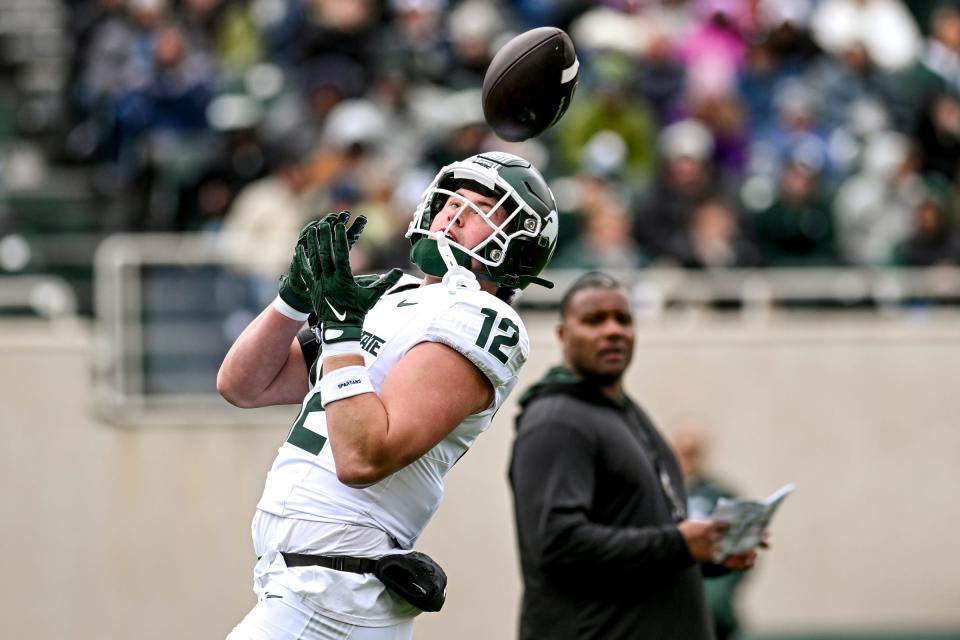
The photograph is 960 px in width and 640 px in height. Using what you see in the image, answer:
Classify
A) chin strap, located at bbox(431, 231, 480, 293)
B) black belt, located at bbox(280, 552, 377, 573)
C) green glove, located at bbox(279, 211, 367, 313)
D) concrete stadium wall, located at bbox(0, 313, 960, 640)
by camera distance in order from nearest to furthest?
1. green glove, located at bbox(279, 211, 367, 313)
2. black belt, located at bbox(280, 552, 377, 573)
3. chin strap, located at bbox(431, 231, 480, 293)
4. concrete stadium wall, located at bbox(0, 313, 960, 640)

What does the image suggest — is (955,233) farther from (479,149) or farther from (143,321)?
(143,321)

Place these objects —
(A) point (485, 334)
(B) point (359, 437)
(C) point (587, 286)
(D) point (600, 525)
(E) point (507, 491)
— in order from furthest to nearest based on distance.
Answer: (E) point (507, 491), (C) point (587, 286), (D) point (600, 525), (A) point (485, 334), (B) point (359, 437)

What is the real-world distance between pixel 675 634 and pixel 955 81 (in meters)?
7.32

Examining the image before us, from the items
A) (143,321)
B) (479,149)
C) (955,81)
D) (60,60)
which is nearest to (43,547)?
(143,321)

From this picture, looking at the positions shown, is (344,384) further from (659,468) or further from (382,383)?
(659,468)

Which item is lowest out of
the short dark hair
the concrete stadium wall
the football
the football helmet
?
the concrete stadium wall

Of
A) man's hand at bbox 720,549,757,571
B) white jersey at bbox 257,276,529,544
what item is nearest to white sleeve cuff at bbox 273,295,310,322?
white jersey at bbox 257,276,529,544

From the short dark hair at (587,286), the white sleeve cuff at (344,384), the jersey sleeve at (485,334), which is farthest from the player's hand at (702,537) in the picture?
the white sleeve cuff at (344,384)

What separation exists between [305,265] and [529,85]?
2.97 feet

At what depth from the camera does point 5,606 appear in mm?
9141

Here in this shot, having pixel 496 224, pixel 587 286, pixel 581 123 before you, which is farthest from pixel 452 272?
pixel 581 123

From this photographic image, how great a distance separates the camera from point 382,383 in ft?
11.8

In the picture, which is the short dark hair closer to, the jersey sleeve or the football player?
the football player

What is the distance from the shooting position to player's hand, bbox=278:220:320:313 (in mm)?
3514
